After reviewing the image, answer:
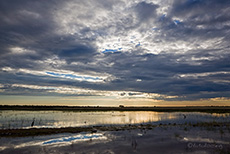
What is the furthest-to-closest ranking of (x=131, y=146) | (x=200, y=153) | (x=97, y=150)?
(x=131, y=146), (x=97, y=150), (x=200, y=153)

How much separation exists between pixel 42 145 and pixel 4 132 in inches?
428

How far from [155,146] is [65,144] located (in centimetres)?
1050

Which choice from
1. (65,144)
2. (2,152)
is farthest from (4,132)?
(65,144)

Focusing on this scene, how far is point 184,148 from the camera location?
18.2 m

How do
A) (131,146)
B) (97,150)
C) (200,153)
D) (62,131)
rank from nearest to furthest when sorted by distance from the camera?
(200,153) < (97,150) < (131,146) < (62,131)

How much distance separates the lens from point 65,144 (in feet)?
65.3

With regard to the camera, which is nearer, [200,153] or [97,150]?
[200,153]

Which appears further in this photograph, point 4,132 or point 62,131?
point 62,131

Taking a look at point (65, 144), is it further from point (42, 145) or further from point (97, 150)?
point (97, 150)

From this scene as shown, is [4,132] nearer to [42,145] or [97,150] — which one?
[42,145]

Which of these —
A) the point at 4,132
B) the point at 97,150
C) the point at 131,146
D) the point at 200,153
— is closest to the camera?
the point at 200,153

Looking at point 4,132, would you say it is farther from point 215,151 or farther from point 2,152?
point 215,151

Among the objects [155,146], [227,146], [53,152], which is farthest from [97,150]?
[227,146]

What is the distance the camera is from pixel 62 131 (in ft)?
92.0
